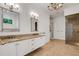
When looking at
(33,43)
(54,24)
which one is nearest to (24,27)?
(33,43)

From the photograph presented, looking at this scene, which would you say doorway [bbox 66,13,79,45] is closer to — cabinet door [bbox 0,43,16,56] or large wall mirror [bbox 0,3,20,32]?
large wall mirror [bbox 0,3,20,32]

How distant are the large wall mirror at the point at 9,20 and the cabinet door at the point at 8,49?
918 mm

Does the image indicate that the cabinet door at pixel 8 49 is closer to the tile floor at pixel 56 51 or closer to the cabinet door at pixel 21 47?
the cabinet door at pixel 21 47

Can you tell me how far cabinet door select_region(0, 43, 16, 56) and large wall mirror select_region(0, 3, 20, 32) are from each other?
36.1 inches

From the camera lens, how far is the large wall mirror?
3932 mm

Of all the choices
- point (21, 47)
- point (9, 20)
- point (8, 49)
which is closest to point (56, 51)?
point (21, 47)

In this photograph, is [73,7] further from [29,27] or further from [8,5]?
[8,5]

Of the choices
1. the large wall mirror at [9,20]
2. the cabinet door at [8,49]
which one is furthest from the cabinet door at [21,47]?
the large wall mirror at [9,20]

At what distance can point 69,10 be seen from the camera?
7898 millimetres

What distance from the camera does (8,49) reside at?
3141 millimetres

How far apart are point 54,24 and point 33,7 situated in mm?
6315

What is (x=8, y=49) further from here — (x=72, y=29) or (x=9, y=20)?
(x=72, y=29)

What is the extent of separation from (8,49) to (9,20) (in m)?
1.52

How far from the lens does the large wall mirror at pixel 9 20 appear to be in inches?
155
